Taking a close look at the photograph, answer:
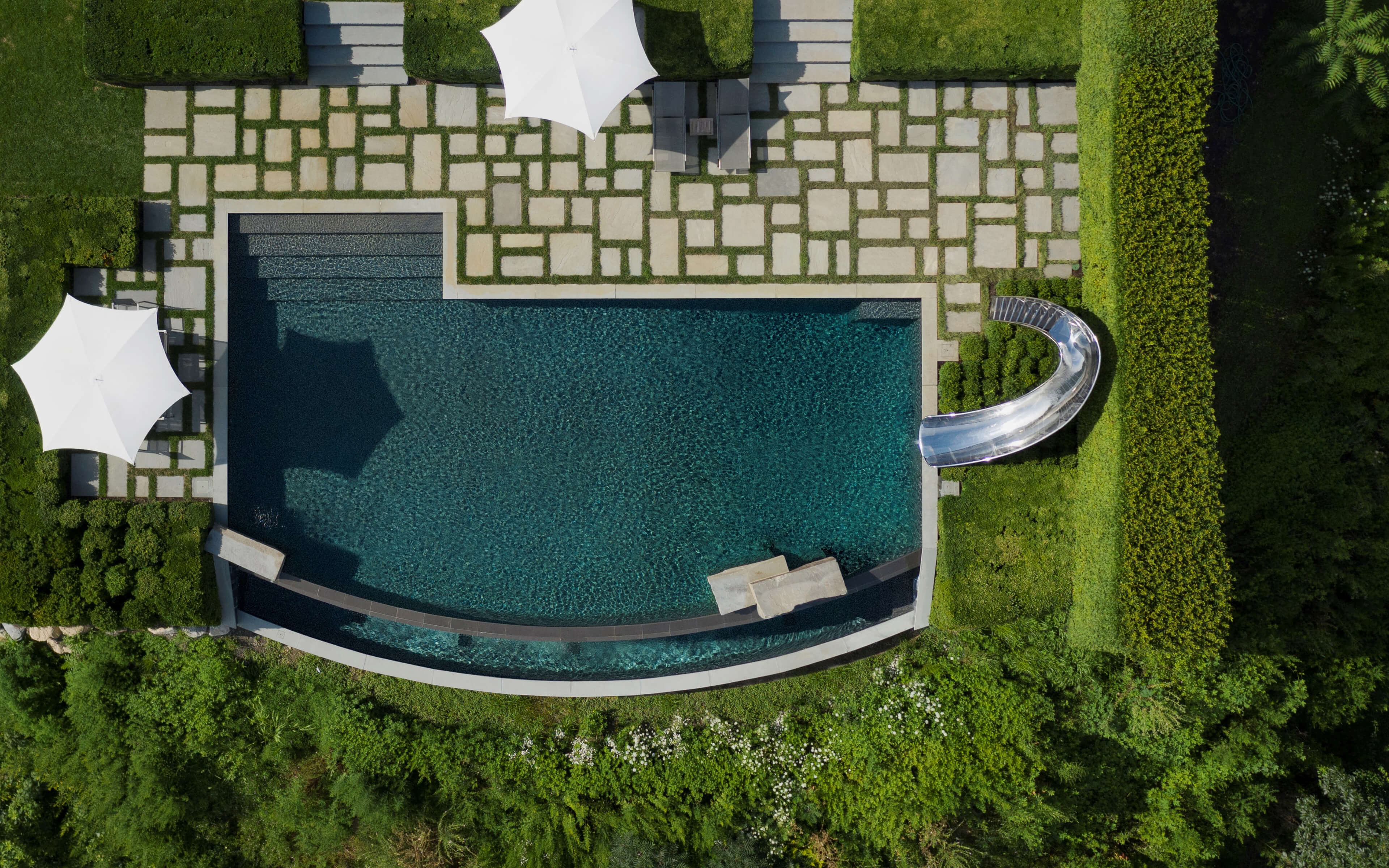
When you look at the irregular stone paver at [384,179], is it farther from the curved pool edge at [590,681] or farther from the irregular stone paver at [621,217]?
the curved pool edge at [590,681]

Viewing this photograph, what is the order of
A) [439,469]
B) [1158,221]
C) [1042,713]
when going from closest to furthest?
[1158,221] < [1042,713] < [439,469]

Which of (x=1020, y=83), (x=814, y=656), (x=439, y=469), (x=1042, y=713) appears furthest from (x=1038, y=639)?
(x=439, y=469)

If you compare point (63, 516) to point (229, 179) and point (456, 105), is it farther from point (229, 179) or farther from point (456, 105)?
point (456, 105)

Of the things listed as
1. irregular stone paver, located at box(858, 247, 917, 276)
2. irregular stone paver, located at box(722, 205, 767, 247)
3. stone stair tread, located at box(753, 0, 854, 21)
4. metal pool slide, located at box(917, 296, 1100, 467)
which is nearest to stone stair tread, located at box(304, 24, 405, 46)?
stone stair tread, located at box(753, 0, 854, 21)

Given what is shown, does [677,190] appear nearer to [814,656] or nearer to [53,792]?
[814,656]

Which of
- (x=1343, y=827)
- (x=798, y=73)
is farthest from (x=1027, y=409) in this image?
(x=1343, y=827)
